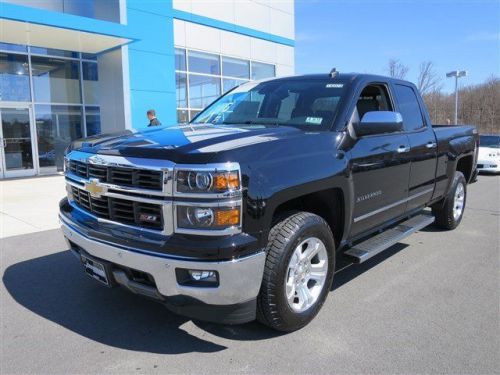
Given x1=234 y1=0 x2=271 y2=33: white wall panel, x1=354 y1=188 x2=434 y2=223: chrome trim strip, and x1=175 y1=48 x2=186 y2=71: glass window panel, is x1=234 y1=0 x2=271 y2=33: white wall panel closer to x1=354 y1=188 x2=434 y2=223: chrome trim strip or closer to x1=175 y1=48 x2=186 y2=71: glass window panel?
x1=175 y1=48 x2=186 y2=71: glass window panel

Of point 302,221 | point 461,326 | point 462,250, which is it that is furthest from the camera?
point 462,250

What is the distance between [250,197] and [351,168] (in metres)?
1.25

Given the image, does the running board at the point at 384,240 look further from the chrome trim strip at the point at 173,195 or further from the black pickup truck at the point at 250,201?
the chrome trim strip at the point at 173,195

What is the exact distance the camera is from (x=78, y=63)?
14.8m

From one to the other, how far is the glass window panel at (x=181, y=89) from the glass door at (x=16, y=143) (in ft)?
16.6

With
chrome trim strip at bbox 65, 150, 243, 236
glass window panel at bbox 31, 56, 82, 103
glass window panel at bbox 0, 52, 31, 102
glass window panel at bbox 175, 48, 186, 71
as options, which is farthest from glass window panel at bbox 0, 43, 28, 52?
chrome trim strip at bbox 65, 150, 243, 236

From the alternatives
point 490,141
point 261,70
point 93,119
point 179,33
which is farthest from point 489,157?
point 93,119

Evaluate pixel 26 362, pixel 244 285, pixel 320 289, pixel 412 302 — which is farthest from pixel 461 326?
pixel 26 362

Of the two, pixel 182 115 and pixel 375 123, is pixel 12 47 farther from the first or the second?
pixel 375 123

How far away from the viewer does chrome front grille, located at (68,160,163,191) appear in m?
2.80

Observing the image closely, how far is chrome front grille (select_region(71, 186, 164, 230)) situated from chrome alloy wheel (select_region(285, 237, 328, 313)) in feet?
3.26

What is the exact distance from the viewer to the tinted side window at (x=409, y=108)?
4.92 metres

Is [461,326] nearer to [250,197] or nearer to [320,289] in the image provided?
[320,289]

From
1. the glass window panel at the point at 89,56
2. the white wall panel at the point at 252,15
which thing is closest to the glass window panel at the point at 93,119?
the glass window panel at the point at 89,56
